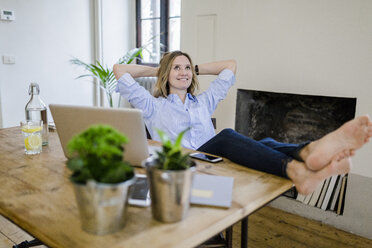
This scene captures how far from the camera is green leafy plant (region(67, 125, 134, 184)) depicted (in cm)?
63

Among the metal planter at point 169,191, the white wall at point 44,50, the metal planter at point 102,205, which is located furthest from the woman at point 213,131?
the white wall at point 44,50

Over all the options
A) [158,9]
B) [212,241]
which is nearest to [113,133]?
[212,241]

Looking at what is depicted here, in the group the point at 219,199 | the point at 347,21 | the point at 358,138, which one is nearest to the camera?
the point at 219,199

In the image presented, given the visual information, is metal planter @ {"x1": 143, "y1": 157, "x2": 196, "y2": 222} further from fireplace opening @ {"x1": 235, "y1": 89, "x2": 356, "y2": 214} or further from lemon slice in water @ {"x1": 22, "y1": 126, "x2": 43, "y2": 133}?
fireplace opening @ {"x1": 235, "y1": 89, "x2": 356, "y2": 214}

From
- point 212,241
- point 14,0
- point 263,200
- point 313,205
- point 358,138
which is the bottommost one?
point 313,205

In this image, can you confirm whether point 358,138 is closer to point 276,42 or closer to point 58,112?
point 58,112

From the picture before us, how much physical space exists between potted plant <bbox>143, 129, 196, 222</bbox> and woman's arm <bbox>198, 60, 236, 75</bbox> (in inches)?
61.5

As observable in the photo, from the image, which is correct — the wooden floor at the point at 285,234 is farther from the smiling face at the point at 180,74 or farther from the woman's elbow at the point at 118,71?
the woman's elbow at the point at 118,71

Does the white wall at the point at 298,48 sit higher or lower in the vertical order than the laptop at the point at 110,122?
higher

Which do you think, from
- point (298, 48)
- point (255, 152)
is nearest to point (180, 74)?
point (298, 48)

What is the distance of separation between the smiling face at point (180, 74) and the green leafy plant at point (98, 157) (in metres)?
1.39

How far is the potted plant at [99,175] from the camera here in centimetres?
63

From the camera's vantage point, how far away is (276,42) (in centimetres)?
231

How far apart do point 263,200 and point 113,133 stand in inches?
18.9
